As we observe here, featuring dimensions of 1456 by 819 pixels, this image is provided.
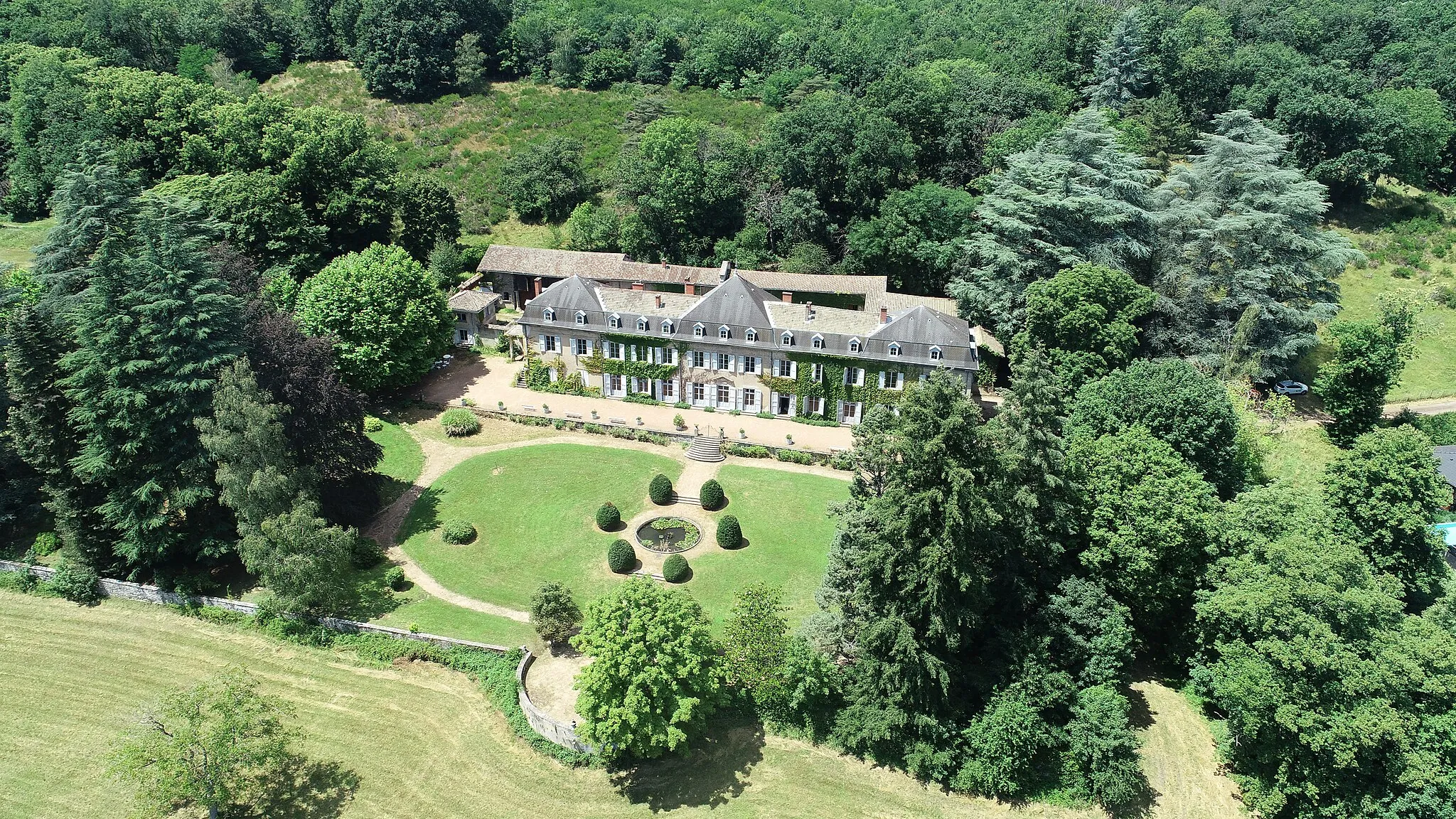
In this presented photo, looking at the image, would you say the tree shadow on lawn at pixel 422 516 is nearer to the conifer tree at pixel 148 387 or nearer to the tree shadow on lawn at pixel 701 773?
the conifer tree at pixel 148 387

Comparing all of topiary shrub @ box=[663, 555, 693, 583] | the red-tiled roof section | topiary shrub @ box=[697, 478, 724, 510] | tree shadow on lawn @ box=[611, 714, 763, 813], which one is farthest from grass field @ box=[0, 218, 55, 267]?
tree shadow on lawn @ box=[611, 714, 763, 813]

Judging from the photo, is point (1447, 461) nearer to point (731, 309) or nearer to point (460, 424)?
point (731, 309)

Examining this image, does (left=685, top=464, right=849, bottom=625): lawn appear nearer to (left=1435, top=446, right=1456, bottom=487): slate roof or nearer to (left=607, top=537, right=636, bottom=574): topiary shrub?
(left=607, top=537, right=636, bottom=574): topiary shrub

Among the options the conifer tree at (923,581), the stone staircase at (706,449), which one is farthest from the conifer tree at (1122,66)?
the conifer tree at (923,581)

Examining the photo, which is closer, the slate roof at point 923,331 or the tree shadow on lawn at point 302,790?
the tree shadow on lawn at point 302,790

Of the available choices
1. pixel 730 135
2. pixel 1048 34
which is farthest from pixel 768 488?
pixel 1048 34

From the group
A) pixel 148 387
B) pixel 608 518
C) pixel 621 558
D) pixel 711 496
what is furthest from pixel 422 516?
pixel 711 496

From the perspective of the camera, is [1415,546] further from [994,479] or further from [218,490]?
[218,490]
